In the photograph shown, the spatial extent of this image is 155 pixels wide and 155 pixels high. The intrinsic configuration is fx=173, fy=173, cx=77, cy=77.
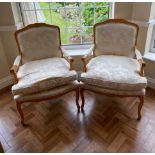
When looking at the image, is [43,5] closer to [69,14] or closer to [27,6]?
[27,6]

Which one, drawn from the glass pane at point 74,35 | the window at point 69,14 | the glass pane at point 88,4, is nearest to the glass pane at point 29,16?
the window at point 69,14

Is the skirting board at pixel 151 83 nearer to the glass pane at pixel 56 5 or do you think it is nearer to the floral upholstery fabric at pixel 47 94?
the floral upholstery fabric at pixel 47 94

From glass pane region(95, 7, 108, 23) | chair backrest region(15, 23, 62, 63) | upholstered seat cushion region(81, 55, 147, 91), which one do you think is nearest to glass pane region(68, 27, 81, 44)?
glass pane region(95, 7, 108, 23)

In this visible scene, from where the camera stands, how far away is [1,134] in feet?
5.78

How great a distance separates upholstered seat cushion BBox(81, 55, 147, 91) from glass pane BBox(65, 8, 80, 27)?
0.76 meters

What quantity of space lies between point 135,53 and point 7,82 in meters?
1.81

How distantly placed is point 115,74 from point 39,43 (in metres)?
0.99

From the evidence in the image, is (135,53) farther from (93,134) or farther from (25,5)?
(25,5)

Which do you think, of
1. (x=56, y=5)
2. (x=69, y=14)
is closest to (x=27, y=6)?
(x=56, y=5)

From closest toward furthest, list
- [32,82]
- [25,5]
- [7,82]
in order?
1. [32,82]
2. [25,5]
3. [7,82]

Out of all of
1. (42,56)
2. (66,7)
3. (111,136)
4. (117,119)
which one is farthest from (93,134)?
(66,7)

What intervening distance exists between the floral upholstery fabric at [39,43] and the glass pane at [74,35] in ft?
1.39

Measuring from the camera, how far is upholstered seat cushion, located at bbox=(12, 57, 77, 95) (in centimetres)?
165

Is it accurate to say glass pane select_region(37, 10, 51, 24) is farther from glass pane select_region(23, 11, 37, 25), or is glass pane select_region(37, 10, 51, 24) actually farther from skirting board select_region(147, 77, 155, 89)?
skirting board select_region(147, 77, 155, 89)
